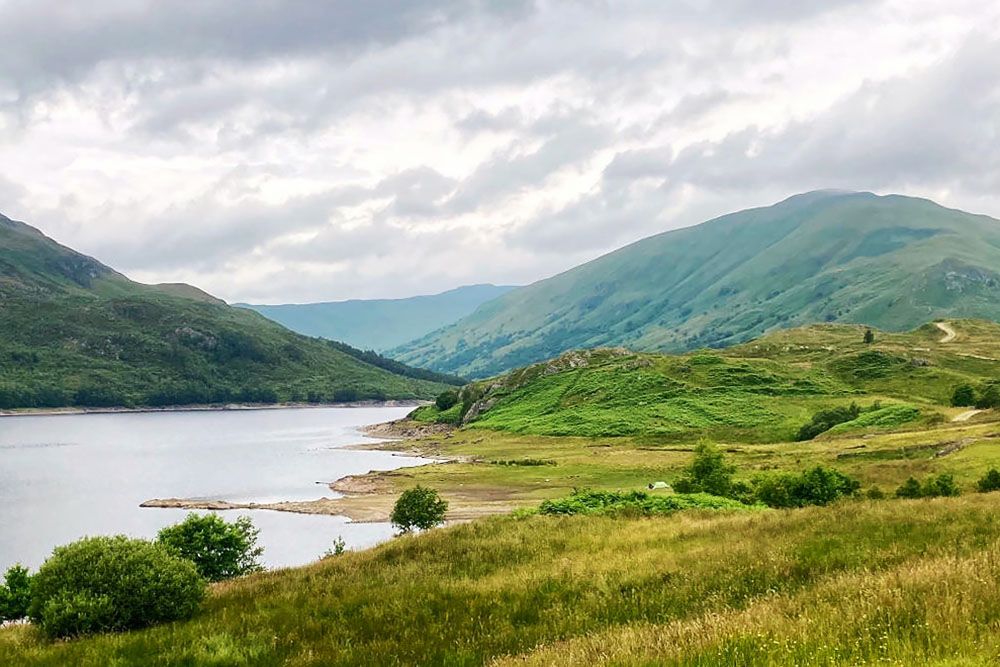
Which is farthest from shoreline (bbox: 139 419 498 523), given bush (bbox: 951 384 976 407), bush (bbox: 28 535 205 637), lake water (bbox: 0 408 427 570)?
bush (bbox: 951 384 976 407)

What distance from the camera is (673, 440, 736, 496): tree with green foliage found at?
54.4 m

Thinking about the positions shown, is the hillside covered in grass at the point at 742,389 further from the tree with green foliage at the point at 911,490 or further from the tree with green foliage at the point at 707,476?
the tree with green foliage at the point at 911,490

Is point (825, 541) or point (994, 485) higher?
point (825, 541)

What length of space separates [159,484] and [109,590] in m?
110

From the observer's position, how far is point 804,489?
152 ft

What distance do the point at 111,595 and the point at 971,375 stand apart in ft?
535

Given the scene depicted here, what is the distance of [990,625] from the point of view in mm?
8734

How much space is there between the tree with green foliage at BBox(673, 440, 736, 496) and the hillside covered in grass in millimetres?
53710

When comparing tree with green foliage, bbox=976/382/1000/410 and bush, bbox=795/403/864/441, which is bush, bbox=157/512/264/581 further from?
tree with green foliage, bbox=976/382/1000/410

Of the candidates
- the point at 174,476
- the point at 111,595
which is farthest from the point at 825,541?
the point at 174,476

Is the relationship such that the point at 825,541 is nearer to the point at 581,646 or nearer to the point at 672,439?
the point at 581,646

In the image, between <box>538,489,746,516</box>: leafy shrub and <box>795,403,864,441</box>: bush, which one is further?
<box>795,403,864,441</box>: bush

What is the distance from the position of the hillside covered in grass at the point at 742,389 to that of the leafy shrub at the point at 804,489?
6086cm

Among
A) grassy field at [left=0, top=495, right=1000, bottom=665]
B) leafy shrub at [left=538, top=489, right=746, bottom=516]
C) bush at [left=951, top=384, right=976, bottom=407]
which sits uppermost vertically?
grassy field at [left=0, top=495, right=1000, bottom=665]
